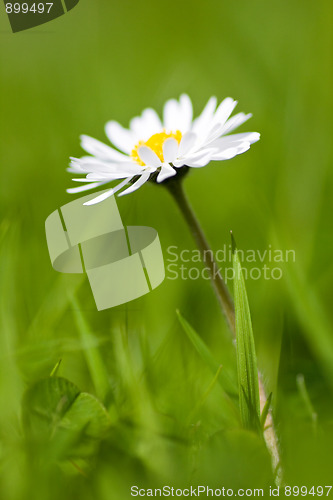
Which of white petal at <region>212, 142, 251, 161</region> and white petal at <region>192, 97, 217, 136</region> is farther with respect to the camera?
white petal at <region>192, 97, 217, 136</region>

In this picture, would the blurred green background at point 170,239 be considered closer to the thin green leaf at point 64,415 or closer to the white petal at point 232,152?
the thin green leaf at point 64,415

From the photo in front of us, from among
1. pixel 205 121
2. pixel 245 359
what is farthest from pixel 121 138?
pixel 245 359

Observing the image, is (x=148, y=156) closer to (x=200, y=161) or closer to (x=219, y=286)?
(x=200, y=161)

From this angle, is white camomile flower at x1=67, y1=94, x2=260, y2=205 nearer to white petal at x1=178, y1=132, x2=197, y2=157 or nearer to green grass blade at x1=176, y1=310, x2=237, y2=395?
white petal at x1=178, y1=132, x2=197, y2=157

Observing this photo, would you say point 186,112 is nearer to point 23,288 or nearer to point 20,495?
point 23,288

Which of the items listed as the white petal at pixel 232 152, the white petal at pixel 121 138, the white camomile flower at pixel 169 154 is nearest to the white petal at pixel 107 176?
the white camomile flower at pixel 169 154

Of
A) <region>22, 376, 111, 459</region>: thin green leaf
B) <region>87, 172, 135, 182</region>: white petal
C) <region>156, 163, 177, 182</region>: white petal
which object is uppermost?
<region>87, 172, 135, 182</region>: white petal

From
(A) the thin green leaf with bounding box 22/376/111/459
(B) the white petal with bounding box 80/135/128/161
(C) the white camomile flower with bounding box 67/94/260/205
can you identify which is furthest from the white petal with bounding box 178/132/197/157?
(A) the thin green leaf with bounding box 22/376/111/459
